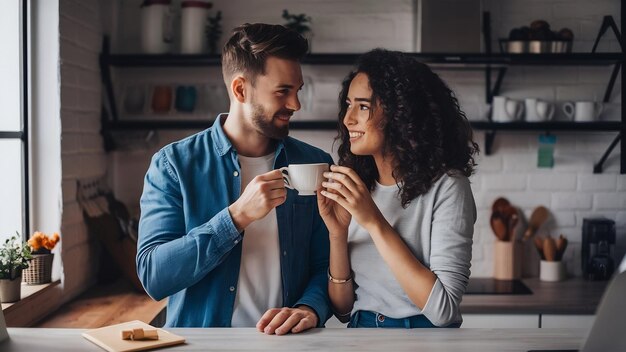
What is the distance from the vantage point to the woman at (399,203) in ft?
5.41

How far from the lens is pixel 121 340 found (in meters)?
1.40

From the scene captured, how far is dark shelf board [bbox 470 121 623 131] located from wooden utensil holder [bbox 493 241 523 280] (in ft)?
1.81

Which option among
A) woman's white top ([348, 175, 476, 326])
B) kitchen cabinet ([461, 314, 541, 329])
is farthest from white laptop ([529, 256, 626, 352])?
kitchen cabinet ([461, 314, 541, 329])

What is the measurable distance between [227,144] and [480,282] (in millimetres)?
1894

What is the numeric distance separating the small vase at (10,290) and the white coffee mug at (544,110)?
2.31 m

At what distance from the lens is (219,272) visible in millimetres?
1785

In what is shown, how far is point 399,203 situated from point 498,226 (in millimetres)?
1811

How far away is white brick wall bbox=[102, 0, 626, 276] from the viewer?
3.49 metres

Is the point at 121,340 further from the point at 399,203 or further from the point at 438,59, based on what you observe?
the point at 438,59

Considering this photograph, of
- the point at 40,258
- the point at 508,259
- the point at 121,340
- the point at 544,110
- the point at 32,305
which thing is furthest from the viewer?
the point at 508,259

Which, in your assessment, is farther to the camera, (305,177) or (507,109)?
(507,109)

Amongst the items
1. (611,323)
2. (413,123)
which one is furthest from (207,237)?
(611,323)

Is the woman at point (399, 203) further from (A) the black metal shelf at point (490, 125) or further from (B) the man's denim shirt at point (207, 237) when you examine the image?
(A) the black metal shelf at point (490, 125)

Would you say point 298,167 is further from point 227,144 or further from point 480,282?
point 480,282
